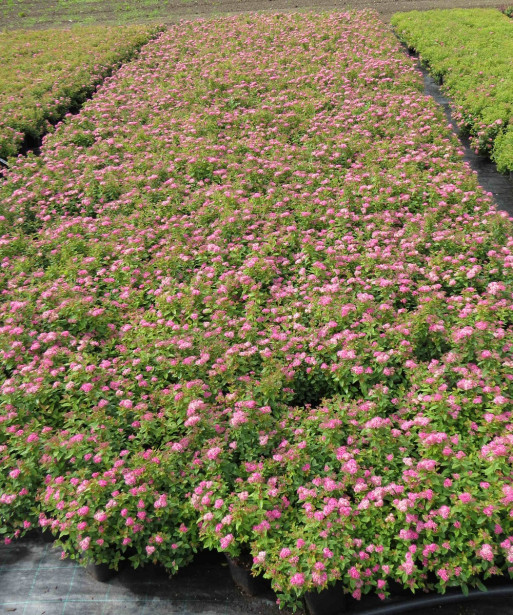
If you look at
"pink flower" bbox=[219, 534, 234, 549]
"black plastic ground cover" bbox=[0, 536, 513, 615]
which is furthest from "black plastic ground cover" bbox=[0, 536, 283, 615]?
"pink flower" bbox=[219, 534, 234, 549]

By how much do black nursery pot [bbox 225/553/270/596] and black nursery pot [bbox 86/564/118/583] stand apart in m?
0.94

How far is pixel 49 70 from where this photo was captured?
46.8 feet

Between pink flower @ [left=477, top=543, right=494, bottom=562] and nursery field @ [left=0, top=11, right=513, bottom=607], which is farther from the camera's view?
nursery field @ [left=0, top=11, right=513, bottom=607]

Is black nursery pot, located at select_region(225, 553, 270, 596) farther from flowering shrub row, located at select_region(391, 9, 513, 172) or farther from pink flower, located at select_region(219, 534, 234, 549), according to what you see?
flowering shrub row, located at select_region(391, 9, 513, 172)

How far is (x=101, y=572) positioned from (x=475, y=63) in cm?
1262

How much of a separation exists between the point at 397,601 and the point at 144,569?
6.31 feet

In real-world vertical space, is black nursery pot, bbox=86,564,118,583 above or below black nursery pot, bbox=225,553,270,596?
below

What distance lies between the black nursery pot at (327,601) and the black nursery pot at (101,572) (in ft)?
5.04

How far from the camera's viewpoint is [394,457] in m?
3.79

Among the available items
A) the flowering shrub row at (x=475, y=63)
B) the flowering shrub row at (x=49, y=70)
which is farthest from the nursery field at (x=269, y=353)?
the flowering shrub row at (x=49, y=70)

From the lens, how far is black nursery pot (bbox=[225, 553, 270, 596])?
11.7ft

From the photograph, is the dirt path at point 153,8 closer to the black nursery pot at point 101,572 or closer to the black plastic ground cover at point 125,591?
the black plastic ground cover at point 125,591

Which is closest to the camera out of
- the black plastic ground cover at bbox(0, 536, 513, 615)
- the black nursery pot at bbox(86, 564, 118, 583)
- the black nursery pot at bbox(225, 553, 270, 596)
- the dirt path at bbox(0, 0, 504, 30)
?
the black plastic ground cover at bbox(0, 536, 513, 615)

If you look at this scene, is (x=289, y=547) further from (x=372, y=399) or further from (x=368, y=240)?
(x=368, y=240)
